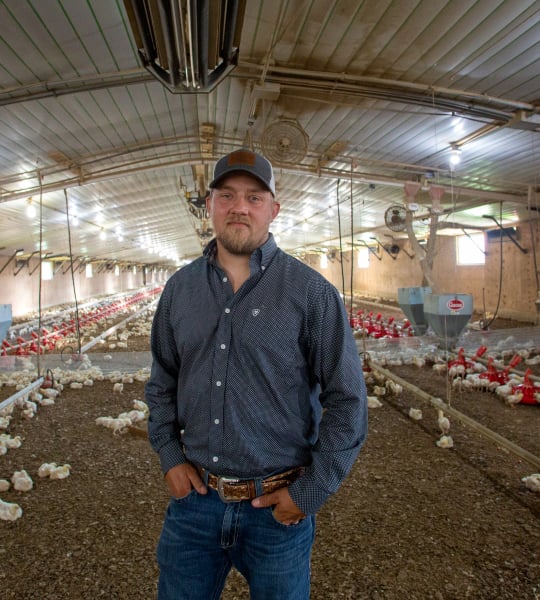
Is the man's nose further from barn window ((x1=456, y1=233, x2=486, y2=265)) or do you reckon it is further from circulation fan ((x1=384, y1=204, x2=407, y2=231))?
barn window ((x1=456, y1=233, x2=486, y2=265))

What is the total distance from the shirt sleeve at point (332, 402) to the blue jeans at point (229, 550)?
0.46ft

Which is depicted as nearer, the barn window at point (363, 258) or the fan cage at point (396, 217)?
the fan cage at point (396, 217)

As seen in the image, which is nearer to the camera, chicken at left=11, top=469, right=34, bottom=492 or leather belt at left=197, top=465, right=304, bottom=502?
leather belt at left=197, top=465, right=304, bottom=502

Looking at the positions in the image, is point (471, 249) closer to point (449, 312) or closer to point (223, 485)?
point (449, 312)

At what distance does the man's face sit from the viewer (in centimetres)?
117

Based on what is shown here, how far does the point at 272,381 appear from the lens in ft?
3.52

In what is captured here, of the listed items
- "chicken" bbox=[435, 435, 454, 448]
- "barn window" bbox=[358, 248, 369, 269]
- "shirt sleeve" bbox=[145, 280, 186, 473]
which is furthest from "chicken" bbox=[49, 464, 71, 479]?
"barn window" bbox=[358, 248, 369, 269]

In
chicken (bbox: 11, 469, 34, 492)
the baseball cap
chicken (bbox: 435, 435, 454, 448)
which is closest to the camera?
the baseball cap

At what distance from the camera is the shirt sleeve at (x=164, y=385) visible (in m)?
1.23

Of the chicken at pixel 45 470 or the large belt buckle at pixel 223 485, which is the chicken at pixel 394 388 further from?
the large belt buckle at pixel 223 485

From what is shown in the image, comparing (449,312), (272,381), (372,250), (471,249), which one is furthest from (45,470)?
(372,250)

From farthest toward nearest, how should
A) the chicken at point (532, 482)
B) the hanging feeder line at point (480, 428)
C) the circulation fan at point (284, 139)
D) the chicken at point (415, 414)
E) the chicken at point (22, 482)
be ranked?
the circulation fan at point (284, 139)
the chicken at point (415, 414)
the hanging feeder line at point (480, 428)
the chicken at point (22, 482)
the chicken at point (532, 482)

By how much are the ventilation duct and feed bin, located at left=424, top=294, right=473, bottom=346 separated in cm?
427

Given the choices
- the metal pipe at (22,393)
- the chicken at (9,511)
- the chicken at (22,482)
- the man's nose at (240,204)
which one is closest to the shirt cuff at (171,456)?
the man's nose at (240,204)
